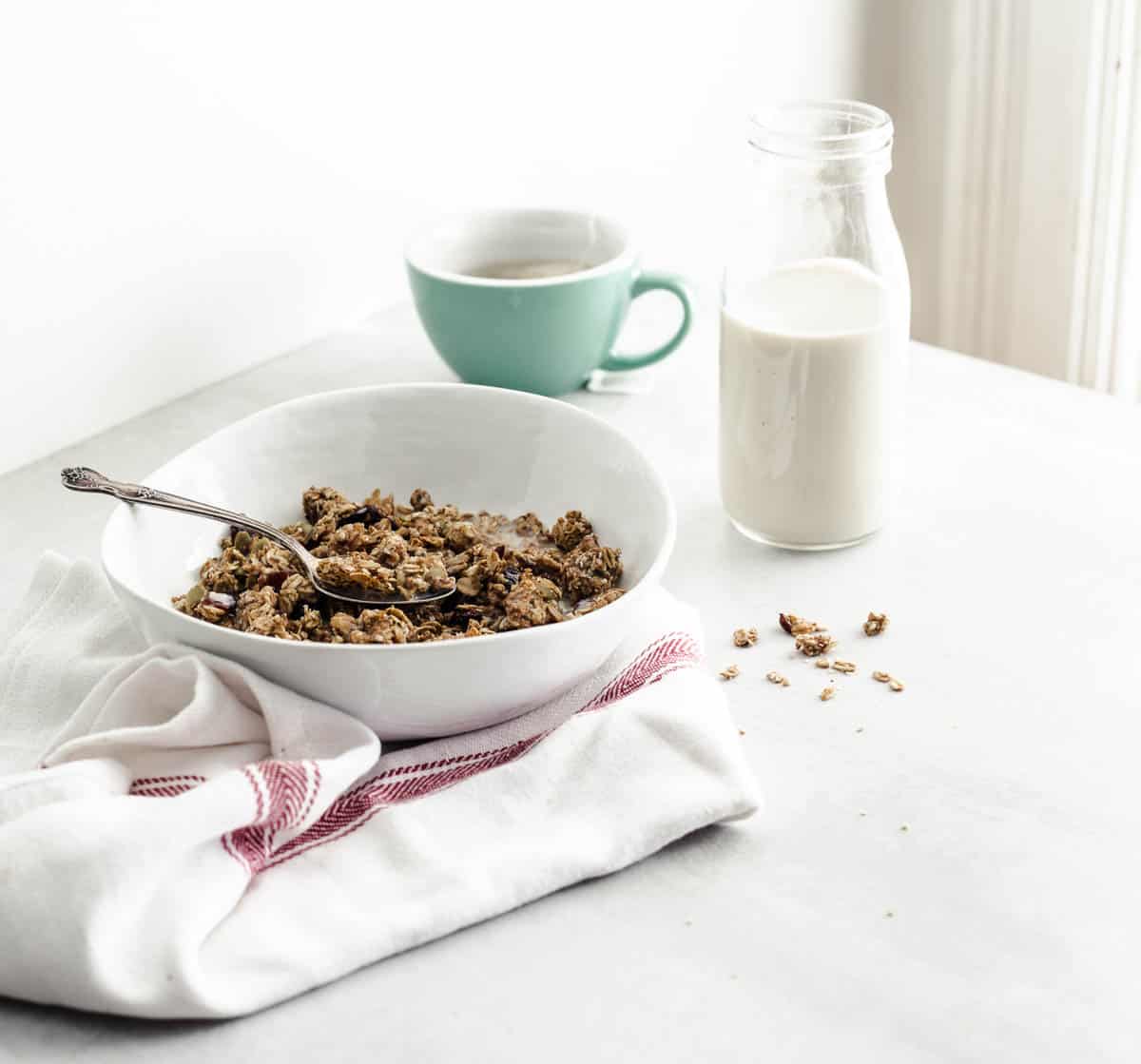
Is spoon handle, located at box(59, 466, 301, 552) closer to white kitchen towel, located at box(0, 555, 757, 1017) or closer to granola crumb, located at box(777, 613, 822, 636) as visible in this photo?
white kitchen towel, located at box(0, 555, 757, 1017)

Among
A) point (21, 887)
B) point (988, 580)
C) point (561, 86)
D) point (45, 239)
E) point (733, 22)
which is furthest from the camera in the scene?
point (733, 22)

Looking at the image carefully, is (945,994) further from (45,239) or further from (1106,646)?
(45,239)

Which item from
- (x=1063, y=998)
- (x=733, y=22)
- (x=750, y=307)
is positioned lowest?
(x=1063, y=998)

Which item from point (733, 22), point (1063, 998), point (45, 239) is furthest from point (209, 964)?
point (733, 22)

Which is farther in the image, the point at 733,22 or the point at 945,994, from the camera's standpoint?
the point at 733,22

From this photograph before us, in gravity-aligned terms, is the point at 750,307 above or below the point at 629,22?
below

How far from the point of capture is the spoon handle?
2.38 ft

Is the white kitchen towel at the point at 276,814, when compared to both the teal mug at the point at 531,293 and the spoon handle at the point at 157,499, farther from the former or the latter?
the teal mug at the point at 531,293

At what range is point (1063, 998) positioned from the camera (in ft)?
1.80

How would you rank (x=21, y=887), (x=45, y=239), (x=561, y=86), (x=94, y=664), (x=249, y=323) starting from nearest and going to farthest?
(x=21, y=887), (x=94, y=664), (x=45, y=239), (x=249, y=323), (x=561, y=86)

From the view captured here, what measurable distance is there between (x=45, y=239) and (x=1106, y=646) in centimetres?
72

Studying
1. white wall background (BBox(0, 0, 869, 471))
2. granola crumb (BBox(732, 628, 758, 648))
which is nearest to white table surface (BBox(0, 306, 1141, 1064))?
granola crumb (BBox(732, 628, 758, 648))

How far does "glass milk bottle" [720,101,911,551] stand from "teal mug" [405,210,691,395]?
19 cm

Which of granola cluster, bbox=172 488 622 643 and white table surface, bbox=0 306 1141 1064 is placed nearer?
white table surface, bbox=0 306 1141 1064
